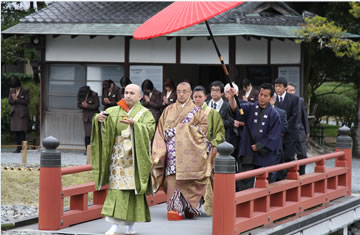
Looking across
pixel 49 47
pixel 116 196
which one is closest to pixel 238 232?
pixel 116 196

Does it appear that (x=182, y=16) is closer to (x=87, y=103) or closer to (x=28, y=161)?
(x=28, y=161)

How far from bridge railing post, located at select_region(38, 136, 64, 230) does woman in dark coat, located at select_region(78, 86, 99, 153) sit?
9.76m

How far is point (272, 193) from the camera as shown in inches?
335

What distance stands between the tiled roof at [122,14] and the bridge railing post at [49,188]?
384 inches

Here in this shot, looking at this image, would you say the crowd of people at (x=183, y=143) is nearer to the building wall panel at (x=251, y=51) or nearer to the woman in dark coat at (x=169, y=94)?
the woman in dark coat at (x=169, y=94)

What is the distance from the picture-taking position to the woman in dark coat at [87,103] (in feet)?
57.8

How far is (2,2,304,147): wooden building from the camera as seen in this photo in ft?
57.3

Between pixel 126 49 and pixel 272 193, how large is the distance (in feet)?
34.0

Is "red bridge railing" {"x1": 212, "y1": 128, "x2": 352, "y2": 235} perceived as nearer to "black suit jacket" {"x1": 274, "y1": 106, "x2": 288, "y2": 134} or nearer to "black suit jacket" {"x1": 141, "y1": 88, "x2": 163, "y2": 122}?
"black suit jacket" {"x1": 274, "y1": 106, "x2": 288, "y2": 134}

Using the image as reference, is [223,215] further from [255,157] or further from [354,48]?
[354,48]

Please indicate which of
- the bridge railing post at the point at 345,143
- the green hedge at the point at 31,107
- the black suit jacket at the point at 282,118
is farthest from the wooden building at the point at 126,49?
the black suit jacket at the point at 282,118

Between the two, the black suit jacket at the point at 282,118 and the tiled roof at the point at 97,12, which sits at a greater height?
the tiled roof at the point at 97,12

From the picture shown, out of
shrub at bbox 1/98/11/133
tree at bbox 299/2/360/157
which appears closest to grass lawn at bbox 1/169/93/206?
tree at bbox 299/2/360/157

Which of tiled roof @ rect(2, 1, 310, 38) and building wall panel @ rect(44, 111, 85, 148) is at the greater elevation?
tiled roof @ rect(2, 1, 310, 38)
